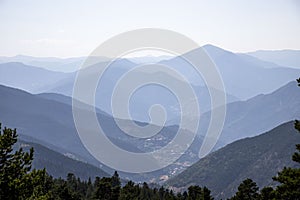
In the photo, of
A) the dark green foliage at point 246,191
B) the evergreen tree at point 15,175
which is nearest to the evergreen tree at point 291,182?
the evergreen tree at point 15,175

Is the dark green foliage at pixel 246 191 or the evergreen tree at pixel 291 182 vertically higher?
the dark green foliage at pixel 246 191

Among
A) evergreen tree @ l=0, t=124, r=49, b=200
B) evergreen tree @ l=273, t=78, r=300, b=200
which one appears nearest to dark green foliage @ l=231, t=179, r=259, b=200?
evergreen tree @ l=273, t=78, r=300, b=200

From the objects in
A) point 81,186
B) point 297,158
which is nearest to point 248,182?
point 297,158

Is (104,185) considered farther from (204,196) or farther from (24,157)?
(24,157)

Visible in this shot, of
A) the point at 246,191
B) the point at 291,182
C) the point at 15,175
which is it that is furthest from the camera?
the point at 246,191

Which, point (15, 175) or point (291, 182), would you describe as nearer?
point (291, 182)

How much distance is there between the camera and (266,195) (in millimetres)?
32531

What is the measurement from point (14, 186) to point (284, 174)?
1405 cm

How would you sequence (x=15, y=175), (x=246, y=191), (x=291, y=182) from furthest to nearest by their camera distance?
(x=246, y=191)
(x=15, y=175)
(x=291, y=182)

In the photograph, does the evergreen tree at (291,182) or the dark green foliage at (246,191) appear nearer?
the evergreen tree at (291,182)

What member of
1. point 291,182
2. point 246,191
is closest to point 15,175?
point 291,182

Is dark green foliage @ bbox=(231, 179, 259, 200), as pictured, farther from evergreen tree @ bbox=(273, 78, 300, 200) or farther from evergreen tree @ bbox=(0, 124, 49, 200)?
evergreen tree @ bbox=(0, 124, 49, 200)

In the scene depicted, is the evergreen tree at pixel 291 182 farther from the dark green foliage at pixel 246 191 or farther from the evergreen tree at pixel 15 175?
the dark green foliage at pixel 246 191

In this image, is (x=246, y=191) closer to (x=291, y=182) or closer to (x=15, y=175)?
(x=291, y=182)
